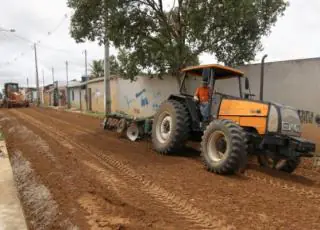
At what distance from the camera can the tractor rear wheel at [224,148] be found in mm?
7344

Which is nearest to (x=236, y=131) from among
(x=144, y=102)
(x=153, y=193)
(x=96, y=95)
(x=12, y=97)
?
(x=153, y=193)

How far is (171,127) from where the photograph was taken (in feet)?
30.9

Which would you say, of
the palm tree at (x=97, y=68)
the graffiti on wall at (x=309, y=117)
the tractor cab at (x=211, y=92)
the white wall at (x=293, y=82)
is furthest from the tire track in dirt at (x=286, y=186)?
the palm tree at (x=97, y=68)

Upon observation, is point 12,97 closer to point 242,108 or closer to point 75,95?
point 75,95

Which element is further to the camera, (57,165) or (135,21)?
(135,21)

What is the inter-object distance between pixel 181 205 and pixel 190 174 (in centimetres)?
205

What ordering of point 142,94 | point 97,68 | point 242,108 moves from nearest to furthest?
point 242,108 < point 142,94 < point 97,68

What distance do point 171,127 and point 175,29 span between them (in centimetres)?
633

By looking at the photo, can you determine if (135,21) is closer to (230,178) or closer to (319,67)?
(319,67)

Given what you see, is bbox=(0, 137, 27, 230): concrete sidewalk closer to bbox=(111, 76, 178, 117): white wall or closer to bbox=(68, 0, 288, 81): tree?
bbox=(68, 0, 288, 81): tree

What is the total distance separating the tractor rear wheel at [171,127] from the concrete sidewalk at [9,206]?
3.72m

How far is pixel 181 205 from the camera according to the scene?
5.67 metres

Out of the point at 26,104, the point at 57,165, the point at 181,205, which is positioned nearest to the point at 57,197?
the point at 181,205

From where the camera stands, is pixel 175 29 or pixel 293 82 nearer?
pixel 293 82
